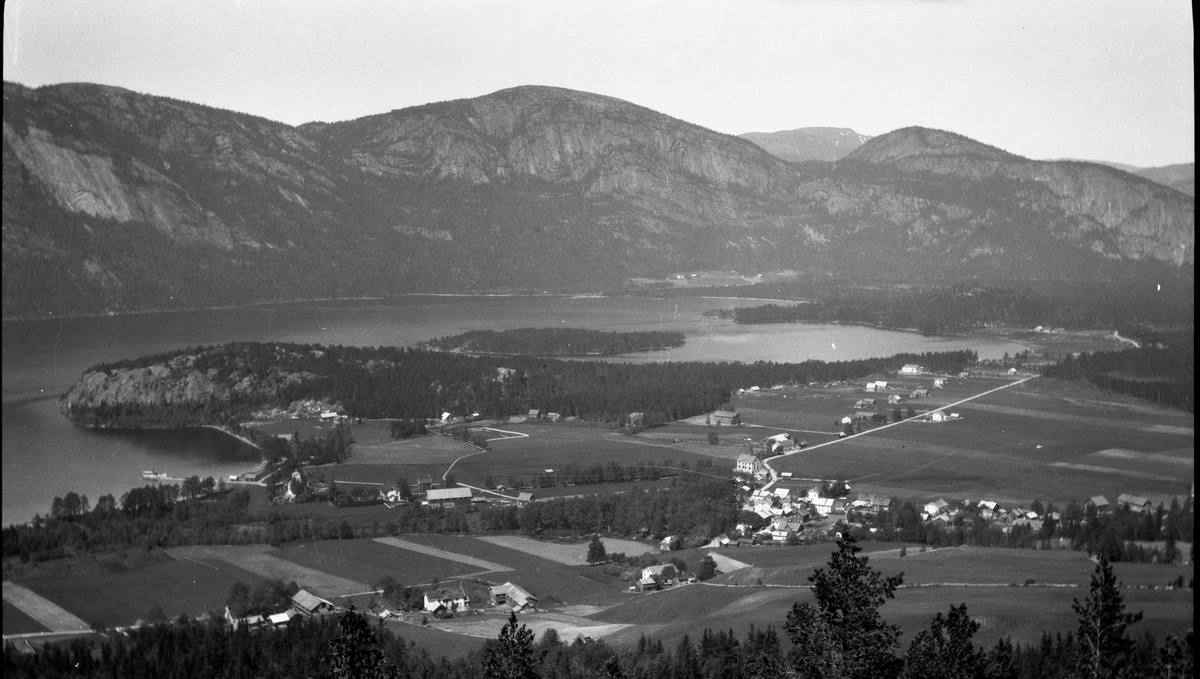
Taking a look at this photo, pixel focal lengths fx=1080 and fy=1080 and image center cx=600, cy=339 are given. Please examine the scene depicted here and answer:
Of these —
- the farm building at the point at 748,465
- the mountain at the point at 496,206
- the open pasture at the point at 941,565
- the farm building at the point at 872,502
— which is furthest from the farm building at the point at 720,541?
the mountain at the point at 496,206

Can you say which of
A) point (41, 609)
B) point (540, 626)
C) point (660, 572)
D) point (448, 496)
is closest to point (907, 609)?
point (660, 572)

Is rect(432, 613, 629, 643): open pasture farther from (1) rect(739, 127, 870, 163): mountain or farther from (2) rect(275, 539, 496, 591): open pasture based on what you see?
(1) rect(739, 127, 870, 163): mountain

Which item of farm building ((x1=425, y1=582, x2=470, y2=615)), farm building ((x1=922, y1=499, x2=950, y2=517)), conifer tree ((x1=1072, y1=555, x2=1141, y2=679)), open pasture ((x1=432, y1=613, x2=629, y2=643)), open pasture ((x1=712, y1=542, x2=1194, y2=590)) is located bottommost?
open pasture ((x1=432, y1=613, x2=629, y2=643))

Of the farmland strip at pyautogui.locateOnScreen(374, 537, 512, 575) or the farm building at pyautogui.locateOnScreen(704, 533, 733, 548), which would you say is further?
the farm building at pyautogui.locateOnScreen(704, 533, 733, 548)

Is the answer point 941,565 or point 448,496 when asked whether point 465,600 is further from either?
point 941,565

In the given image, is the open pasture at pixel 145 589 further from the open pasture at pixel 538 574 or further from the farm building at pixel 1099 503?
the farm building at pixel 1099 503

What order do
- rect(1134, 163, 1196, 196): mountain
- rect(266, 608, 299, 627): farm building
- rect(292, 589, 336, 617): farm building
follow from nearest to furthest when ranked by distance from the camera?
rect(1134, 163, 1196, 196): mountain → rect(266, 608, 299, 627): farm building → rect(292, 589, 336, 617): farm building

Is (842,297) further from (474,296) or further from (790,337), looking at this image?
(474,296)

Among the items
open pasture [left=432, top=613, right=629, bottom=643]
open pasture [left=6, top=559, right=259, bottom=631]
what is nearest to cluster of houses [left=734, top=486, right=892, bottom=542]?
open pasture [left=432, top=613, right=629, bottom=643]
